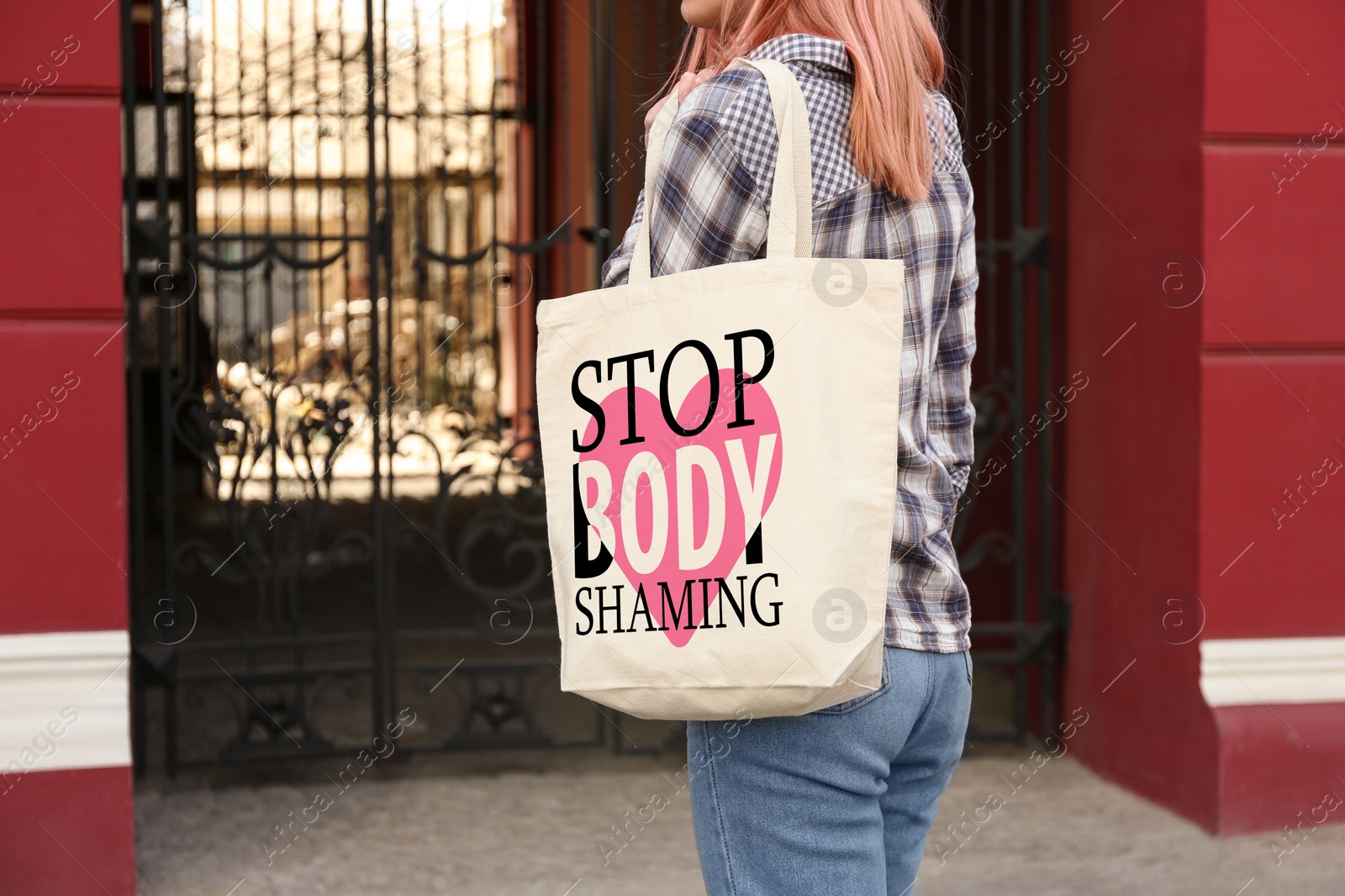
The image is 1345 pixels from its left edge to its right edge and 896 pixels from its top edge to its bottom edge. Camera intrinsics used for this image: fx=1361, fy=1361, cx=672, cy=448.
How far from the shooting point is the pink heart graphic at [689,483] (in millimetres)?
1209

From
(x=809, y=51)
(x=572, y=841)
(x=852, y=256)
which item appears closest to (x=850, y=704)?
(x=852, y=256)

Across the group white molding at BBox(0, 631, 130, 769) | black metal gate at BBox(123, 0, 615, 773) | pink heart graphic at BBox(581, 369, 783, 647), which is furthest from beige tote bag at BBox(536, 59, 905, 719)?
black metal gate at BBox(123, 0, 615, 773)

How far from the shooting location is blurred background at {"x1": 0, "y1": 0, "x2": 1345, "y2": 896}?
10.2ft

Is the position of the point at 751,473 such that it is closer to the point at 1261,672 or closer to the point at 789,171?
the point at 789,171

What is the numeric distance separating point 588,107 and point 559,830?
15.7 ft

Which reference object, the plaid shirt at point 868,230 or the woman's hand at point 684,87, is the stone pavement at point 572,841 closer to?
the plaid shirt at point 868,230

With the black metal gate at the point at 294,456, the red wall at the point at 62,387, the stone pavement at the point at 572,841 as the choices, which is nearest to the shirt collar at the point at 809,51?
the red wall at the point at 62,387

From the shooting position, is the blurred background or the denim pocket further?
the blurred background

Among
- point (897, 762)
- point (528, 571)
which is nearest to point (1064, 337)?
point (897, 762)

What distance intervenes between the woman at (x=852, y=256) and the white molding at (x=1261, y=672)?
8.23ft

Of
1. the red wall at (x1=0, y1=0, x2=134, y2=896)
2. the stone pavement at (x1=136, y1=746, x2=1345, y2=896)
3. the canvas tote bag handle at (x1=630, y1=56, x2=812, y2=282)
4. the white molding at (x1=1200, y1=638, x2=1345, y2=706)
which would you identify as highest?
the canvas tote bag handle at (x1=630, y1=56, x2=812, y2=282)

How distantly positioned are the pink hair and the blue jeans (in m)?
0.45

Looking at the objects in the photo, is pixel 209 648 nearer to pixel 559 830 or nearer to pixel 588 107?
pixel 559 830

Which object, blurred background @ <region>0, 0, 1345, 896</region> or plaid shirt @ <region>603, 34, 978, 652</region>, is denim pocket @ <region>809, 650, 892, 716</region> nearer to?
plaid shirt @ <region>603, 34, 978, 652</region>
